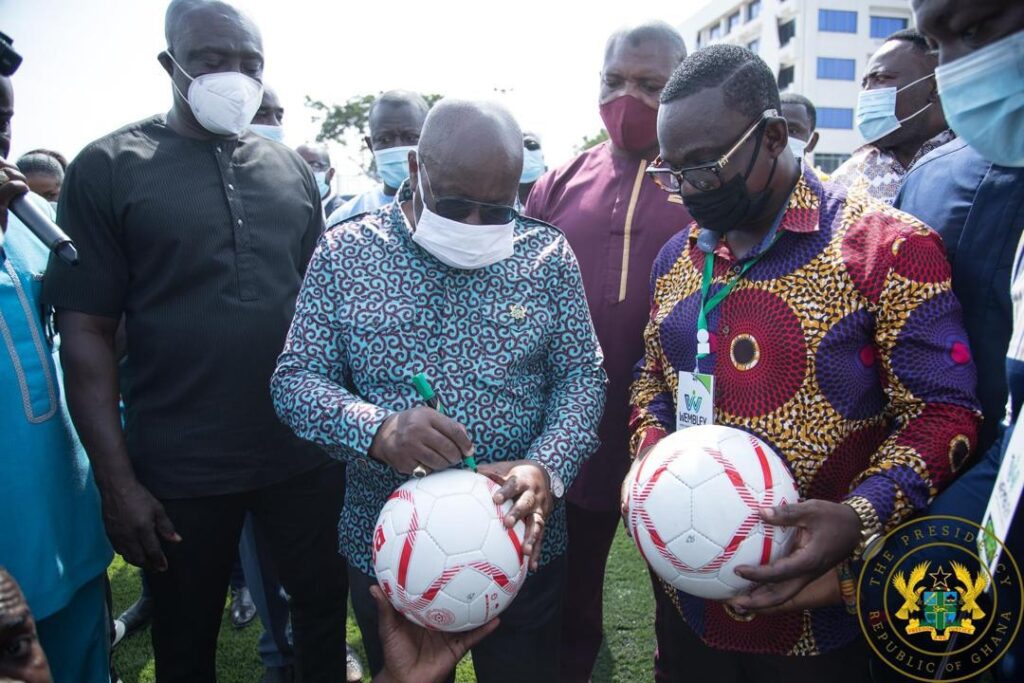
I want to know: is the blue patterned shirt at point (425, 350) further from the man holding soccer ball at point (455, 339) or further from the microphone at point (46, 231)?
the microphone at point (46, 231)

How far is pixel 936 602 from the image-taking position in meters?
1.59

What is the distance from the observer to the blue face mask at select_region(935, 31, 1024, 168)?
1522 millimetres

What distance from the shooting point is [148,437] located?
2.46 meters

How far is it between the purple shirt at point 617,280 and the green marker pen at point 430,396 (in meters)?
1.02

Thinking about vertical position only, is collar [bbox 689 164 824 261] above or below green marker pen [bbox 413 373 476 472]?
above

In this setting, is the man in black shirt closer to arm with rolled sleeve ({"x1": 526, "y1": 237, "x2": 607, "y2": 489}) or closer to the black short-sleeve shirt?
the black short-sleeve shirt

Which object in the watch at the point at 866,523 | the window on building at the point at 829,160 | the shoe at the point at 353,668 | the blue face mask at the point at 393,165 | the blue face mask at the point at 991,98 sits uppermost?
the blue face mask at the point at 991,98

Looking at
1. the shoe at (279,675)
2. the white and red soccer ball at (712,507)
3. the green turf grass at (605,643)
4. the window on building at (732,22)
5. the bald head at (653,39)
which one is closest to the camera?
the white and red soccer ball at (712,507)

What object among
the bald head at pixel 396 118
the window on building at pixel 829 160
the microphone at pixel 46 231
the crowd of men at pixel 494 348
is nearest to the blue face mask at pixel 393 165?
the bald head at pixel 396 118

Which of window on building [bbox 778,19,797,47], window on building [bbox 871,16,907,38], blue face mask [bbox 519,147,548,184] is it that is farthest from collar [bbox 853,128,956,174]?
window on building [bbox 871,16,907,38]

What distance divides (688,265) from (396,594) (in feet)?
4.42

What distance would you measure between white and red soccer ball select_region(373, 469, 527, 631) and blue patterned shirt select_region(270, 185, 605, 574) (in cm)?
25

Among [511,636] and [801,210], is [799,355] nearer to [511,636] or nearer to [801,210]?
[801,210]

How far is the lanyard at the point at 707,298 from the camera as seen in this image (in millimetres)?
1978
